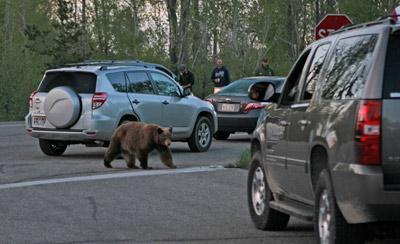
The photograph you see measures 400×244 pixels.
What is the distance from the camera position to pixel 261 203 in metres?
9.00

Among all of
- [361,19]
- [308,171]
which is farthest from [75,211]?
[361,19]

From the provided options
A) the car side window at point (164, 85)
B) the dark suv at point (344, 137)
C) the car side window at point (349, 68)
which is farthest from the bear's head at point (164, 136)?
the car side window at point (349, 68)

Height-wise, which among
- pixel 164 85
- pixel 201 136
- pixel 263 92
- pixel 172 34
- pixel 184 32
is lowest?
pixel 201 136

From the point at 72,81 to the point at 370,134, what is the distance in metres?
12.0

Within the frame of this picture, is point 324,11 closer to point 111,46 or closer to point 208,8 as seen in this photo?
point 208,8

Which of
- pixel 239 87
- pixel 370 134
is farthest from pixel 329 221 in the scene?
pixel 239 87

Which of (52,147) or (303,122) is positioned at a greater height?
(303,122)

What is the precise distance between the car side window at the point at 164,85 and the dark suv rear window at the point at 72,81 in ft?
5.53

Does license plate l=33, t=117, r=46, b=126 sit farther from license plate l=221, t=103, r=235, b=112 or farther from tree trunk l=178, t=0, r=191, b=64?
tree trunk l=178, t=0, r=191, b=64

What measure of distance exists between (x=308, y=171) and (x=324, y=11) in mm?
47873

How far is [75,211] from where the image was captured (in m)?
10.4

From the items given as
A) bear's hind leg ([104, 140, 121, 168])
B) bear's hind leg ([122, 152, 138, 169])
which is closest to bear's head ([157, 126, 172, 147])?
bear's hind leg ([122, 152, 138, 169])

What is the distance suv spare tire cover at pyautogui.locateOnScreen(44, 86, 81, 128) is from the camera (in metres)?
17.0

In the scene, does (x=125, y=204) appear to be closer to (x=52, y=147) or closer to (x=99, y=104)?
(x=99, y=104)
